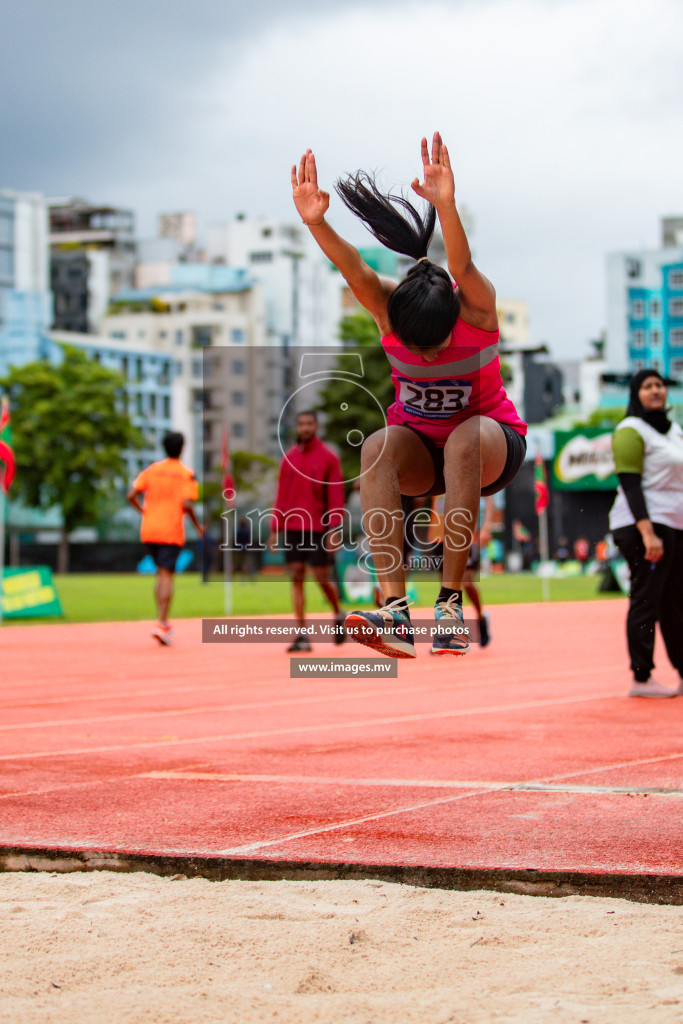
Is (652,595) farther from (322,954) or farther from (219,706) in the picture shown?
(322,954)

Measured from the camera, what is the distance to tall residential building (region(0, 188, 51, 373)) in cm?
8925

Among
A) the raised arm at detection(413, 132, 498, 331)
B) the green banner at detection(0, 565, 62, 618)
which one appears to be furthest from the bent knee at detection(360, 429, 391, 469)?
the green banner at detection(0, 565, 62, 618)

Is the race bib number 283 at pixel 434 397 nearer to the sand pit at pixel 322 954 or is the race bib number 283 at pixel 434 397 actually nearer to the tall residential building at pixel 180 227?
the sand pit at pixel 322 954

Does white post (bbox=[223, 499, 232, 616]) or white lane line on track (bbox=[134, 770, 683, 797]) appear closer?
white lane line on track (bbox=[134, 770, 683, 797])

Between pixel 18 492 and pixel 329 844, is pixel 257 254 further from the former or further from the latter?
pixel 329 844

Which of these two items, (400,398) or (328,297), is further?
(328,297)

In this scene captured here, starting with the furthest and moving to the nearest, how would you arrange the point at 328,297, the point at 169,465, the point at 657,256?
the point at 328,297 < the point at 657,256 < the point at 169,465

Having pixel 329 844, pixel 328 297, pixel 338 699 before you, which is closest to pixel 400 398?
pixel 329 844

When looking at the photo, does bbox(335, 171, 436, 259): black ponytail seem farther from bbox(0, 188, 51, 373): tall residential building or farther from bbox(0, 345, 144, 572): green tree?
bbox(0, 188, 51, 373): tall residential building

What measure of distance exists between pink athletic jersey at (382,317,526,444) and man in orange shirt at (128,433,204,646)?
8.78 meters

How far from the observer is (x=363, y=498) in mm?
4961

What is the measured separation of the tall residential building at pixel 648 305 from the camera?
98688 mm

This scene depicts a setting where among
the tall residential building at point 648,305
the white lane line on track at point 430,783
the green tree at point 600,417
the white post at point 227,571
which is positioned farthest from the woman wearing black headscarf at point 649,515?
the tall residential building at point 648,305

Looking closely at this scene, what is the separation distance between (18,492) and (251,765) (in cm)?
6545
